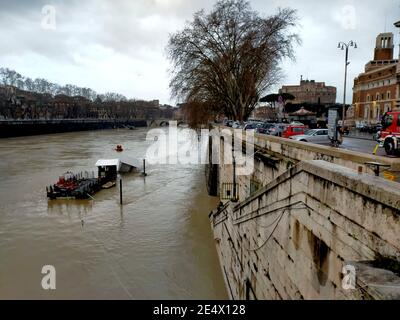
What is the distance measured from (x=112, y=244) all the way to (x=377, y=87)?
199 ft

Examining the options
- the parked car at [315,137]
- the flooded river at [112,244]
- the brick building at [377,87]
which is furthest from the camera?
the brick building at [377,87]

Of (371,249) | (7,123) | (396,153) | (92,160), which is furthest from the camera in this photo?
(7,123)

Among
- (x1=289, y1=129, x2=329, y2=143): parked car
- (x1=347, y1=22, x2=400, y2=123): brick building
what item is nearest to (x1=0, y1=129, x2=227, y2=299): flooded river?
(x1=289, y1=129, x2=329, y2=143): parked car

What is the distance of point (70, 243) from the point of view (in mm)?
15547

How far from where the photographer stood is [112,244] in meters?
15.2

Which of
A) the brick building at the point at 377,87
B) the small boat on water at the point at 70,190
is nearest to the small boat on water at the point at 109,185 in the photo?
the small boat on water at the point at 70,190

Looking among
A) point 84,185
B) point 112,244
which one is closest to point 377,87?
point 84,185

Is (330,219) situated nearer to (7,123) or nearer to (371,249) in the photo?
(371,249)

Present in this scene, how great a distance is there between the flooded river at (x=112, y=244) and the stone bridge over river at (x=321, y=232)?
11.7 ft

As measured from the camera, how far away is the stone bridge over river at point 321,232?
135 inches

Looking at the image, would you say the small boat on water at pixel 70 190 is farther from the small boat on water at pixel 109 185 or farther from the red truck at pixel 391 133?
the red truck at pixel 391 133

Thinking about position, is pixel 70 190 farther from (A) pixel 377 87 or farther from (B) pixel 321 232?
(A) pixel 377 87
